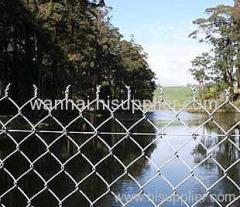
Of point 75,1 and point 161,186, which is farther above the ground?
point 75,1

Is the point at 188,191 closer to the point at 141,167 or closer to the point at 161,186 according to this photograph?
the point at 161,186

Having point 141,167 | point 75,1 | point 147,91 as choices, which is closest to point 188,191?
point 141,167

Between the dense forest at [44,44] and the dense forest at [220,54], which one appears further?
the dense forest at [220,54]

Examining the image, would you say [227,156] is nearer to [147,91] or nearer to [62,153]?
[62,153]

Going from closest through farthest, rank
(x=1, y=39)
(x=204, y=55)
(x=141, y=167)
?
(x=141, y=167), (x=1, y=39), (x=204, y=55)

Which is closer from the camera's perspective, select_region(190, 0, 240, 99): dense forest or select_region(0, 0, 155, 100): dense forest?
select_region(0, 0, 155, 100): dense forest

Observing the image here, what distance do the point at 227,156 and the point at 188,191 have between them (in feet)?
30.5

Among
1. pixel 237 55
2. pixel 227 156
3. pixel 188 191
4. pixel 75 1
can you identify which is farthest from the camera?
pixel 237 55

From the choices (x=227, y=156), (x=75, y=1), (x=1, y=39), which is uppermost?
(x=75, y=1)

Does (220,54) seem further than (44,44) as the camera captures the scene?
Yes

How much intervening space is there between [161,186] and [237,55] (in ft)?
209

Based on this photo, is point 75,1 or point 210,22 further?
point 210,22

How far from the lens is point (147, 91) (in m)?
122

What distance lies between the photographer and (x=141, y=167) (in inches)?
752
